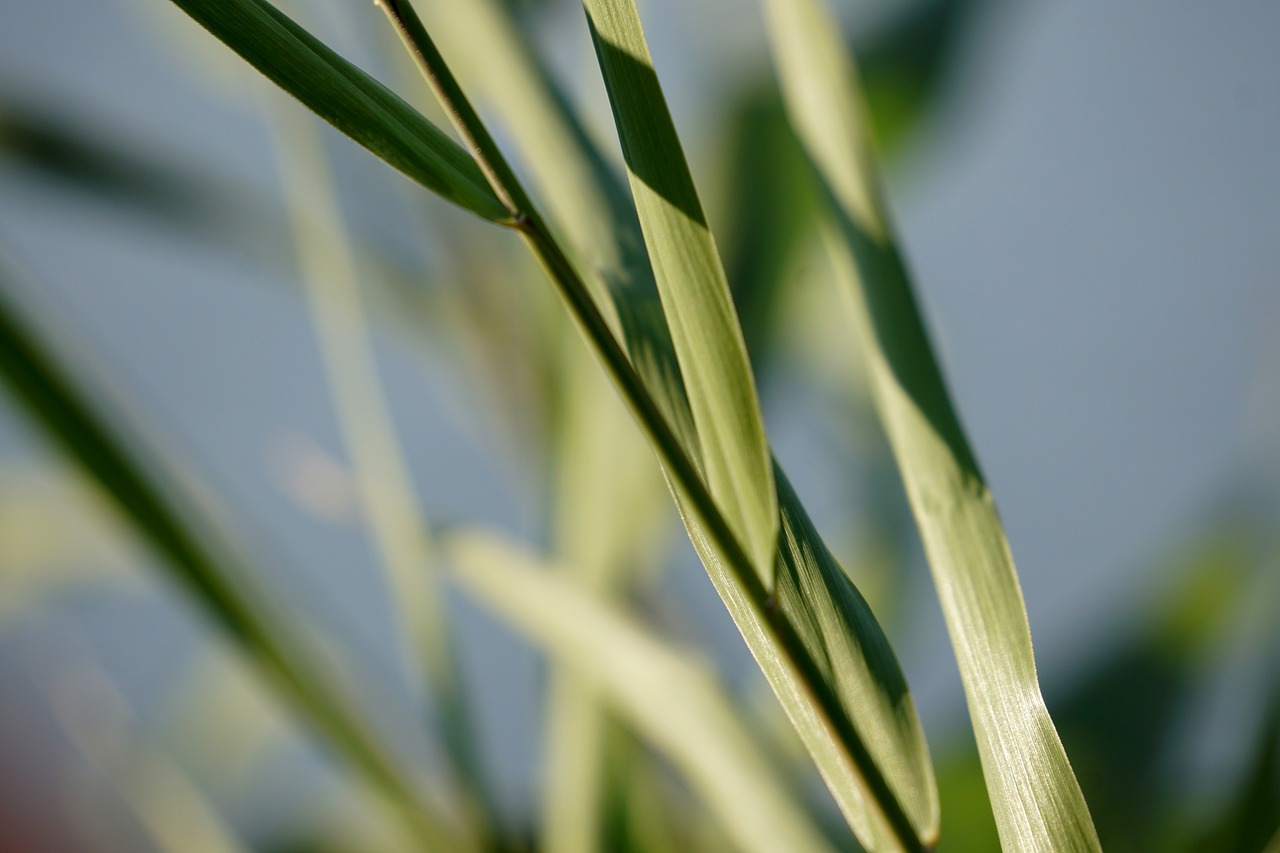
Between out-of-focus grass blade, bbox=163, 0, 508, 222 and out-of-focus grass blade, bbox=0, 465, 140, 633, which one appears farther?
out-of-focus grass blade, bbox=0, 465, 140, 633

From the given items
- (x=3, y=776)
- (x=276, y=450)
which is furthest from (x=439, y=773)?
(x=3, y=776)

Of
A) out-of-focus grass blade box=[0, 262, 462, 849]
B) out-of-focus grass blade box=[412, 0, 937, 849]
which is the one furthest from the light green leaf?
out-of-focus grass blade box=[0, 262, 462, 849]

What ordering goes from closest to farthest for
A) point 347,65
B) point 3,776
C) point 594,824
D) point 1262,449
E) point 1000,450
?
1. point 347,65
2. point 594,824
3. point 1262,449
4. point 1000,450
5. point 3,776

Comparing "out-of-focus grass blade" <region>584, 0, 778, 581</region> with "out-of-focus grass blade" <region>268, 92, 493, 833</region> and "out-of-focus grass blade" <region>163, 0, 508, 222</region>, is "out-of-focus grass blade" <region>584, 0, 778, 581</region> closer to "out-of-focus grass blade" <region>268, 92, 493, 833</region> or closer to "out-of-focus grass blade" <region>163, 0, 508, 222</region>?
"out-of-focus grass blade" <region>163, 0, 508, 222</region>

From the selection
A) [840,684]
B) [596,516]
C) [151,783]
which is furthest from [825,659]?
Answer: [151,783]

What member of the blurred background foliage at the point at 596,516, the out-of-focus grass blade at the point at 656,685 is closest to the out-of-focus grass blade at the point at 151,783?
the blurred background foliage at the point at 596,516

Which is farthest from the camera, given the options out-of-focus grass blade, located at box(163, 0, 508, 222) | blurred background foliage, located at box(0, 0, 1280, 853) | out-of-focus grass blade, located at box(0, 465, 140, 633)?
out-of-focus grass blade, located at box(0, 465, 140, 633)

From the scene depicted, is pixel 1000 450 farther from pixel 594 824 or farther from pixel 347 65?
pixel 347 65
